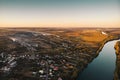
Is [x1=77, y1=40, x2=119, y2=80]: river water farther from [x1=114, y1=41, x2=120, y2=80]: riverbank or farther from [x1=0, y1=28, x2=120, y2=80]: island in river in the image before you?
[x1=0, y1=28, x2=120, y2=80]: island in river

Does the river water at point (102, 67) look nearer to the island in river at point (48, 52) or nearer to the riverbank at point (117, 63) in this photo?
the riverbank at point (117, 63)

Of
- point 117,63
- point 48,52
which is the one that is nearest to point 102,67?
point 117,63

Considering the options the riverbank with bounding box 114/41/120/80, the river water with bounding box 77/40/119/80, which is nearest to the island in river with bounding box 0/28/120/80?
the river water with bounding box 77/40/119/80

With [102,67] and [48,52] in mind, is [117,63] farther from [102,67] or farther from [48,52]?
[48,52]

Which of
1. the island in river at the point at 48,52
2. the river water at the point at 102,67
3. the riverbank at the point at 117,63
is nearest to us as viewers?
the riverbank at the point at 117,63

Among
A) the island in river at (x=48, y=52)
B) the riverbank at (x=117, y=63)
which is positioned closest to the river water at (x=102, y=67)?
the riverbank at (x=117, y=63)

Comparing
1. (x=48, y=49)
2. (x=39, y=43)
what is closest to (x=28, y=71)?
(x=48, y=49)

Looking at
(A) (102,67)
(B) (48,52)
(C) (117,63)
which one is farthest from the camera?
(B) (48,52)

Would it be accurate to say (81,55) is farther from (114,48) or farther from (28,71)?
(28,71)
